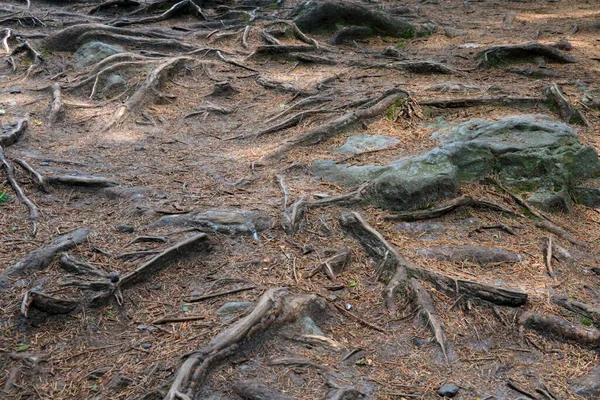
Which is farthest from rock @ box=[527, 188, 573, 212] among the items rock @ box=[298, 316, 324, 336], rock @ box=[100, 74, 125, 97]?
rock @ box=[100, 74, 125, 97]

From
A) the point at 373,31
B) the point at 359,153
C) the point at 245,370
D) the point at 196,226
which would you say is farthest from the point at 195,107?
the point at 245,370

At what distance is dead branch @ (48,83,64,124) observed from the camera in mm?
9211

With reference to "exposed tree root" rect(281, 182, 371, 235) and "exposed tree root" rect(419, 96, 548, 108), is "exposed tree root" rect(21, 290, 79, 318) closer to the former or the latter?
"exposed tree root" rect(281, 182, 371, 235)

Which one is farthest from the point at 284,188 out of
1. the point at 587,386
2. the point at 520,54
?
the point at 520,54

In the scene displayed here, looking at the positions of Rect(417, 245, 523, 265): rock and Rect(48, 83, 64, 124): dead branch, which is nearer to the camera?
Rect(417, 245, 523, 265): rock

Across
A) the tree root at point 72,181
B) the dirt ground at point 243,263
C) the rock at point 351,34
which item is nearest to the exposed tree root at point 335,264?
the dirt ground at point 243,263

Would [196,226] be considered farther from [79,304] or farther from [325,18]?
[325,18]

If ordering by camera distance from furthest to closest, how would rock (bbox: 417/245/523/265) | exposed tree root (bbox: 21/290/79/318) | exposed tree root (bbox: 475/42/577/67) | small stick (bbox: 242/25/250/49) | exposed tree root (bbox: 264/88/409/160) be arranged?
small stick (bbox: 242/25/250/49), exposed tree root (bbox: 475/42/577/67), exposed tree root (bbox: 264/88/409/160), rock (bbox: 417/245/523/265), exposed tree root (bbox: 21/290/79/318)

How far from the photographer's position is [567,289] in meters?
5.29

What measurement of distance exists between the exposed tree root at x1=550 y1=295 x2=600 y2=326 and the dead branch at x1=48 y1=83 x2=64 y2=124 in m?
7.43

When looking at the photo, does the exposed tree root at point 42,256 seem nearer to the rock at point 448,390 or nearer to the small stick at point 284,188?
the small stick at point 284,188

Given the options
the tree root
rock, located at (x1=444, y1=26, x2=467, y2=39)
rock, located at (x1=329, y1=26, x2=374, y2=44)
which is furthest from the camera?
rock, located at (x1=444, y1=26, x2=467, y2=39)

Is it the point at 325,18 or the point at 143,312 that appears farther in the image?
the point at 325,18

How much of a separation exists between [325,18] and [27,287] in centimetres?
1082
